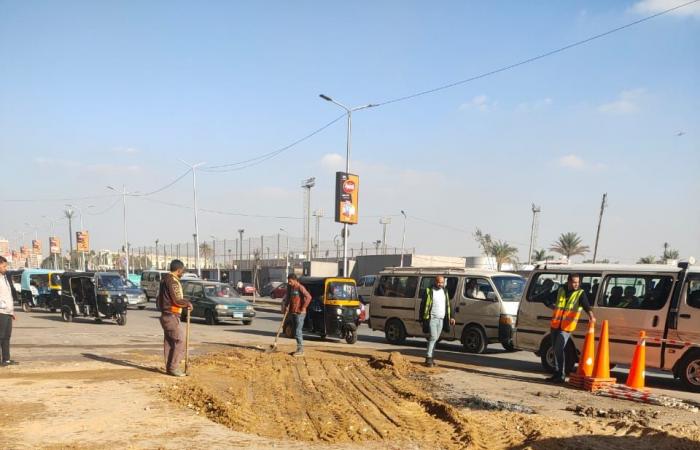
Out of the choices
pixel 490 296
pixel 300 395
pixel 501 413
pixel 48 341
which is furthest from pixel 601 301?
pixel 48 341

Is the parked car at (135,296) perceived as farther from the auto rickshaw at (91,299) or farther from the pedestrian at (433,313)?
the pedestrian at (433,313)

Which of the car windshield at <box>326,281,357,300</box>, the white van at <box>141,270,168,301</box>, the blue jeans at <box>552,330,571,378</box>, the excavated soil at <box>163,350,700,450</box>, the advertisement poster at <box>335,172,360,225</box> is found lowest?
the white van at <box>141,270,168,301</box>

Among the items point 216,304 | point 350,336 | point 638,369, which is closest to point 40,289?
point 216,304

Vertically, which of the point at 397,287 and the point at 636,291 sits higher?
the point at 636,291

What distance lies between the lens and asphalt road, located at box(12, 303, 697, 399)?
38.0 ft

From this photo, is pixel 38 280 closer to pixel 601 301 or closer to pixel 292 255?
pixel 601 301

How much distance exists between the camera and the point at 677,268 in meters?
10.4

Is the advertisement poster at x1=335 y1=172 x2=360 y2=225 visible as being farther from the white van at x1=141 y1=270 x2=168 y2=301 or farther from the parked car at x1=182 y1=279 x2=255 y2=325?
the white van at x1=141 y1=270 x2=168 y2=301

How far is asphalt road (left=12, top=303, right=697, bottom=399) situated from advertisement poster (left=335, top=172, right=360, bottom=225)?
39.6 ft

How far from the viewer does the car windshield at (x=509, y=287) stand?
14.6 m

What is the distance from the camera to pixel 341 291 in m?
17.3

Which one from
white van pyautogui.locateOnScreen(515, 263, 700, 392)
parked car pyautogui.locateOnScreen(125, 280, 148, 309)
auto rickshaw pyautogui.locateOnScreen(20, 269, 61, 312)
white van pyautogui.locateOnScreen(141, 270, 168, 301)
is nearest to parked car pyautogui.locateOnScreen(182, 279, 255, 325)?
parked car pyautogui.locateOnScreen(125, 280, 148, 309)

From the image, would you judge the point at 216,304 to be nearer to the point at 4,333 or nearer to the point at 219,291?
the point at 219,291

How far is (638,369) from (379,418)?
193 inches
